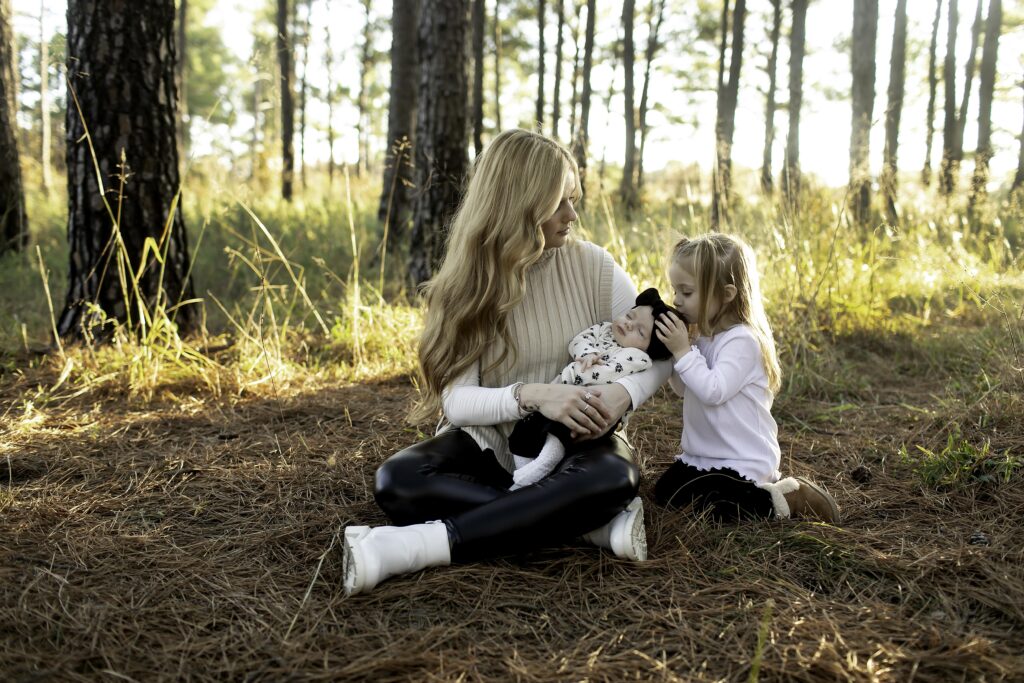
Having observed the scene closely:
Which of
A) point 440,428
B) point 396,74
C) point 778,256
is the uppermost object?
point 396,74

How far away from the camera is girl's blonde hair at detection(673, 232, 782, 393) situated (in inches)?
80.9

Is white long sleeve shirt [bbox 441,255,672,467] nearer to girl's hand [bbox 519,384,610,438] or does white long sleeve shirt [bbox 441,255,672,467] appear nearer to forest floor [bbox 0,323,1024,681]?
girl's hand [bbox 519,384,610,438]

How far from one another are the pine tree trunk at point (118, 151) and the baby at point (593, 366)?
6.97ft

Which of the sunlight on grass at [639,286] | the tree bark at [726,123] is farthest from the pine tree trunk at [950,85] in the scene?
the sunlight on grass at [639,286]

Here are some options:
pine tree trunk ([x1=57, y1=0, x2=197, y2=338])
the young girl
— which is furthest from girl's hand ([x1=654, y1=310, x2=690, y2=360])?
pine tree trunk ([x1=57, y1=0, x2=197, y2=338])

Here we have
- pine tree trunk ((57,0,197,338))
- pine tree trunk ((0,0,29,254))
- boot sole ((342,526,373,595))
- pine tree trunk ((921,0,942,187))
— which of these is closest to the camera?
boot sole ((342,526,373,595))

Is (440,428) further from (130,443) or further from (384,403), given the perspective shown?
(130,443)

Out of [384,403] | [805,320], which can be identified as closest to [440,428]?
[384,403]

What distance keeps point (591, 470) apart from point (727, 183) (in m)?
3.30

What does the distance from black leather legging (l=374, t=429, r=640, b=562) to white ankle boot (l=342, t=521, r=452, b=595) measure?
0.04 metres

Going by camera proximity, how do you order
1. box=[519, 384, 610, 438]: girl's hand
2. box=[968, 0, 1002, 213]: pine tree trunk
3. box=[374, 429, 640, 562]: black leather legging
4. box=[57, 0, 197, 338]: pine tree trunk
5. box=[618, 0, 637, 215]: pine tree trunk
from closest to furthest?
box=[374, 429, 640, 562]: black leather legging < box=[519, 384, 610, 438]: girl's hand < box=[57, 0, 197, 338]: pine tree trunk < box=[968, 0, 1002, 213]: pine tree trunk < box=[618, 0, 637, 215]: pine tree trunk

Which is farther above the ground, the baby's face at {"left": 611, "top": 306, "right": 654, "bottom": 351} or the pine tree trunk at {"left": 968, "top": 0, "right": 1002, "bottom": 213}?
the pine tree trunk at {"left": 968, "top": 0, "right": 1002, "bottom": 213}

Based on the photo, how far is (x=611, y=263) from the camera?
2277 mm

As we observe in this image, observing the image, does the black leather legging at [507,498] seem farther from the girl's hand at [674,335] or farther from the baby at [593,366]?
the girl's hand at [674,335]
